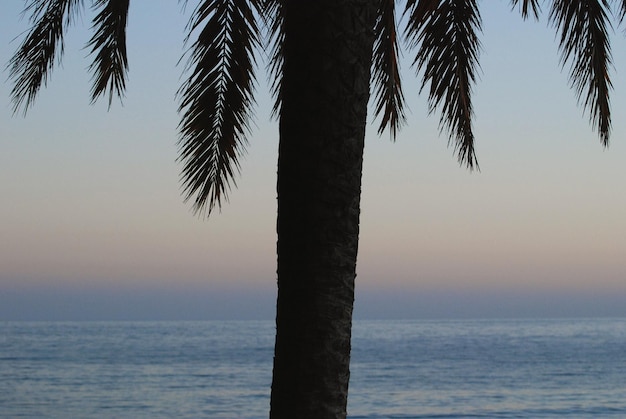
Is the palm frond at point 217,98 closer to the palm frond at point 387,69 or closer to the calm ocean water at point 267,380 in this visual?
the palm frond at point 387,69

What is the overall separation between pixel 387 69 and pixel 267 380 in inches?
873

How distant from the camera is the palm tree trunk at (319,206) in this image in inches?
121

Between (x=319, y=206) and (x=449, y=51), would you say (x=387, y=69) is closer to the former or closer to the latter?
(x=449, y=51)

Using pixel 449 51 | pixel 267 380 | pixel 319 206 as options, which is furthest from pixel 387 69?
pixel 267 380

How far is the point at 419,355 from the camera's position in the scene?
4112 cm

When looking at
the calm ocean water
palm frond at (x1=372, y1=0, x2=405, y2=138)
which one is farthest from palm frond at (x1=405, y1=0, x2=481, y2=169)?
the calm ocean water

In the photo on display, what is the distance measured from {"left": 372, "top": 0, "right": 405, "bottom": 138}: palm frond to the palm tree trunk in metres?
3.75

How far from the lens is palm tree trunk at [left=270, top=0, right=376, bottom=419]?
10.0 ft

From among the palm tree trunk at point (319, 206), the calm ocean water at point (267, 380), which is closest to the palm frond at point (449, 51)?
the palm tree trunk at point (319, 206)

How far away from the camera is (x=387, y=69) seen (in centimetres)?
740

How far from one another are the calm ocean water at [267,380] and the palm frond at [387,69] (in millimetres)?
13259

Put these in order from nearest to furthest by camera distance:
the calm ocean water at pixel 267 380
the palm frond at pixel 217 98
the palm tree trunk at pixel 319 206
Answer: the palm tree trunk at pixel 319 206 → the palm frond at pixel 217 98 → the calm ocean water at pixel 267 380

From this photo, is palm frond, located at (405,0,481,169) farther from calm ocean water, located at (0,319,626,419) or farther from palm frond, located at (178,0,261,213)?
calm ocean water, located at (0,319,626,419)

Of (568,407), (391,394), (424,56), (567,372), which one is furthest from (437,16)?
(567,372)
